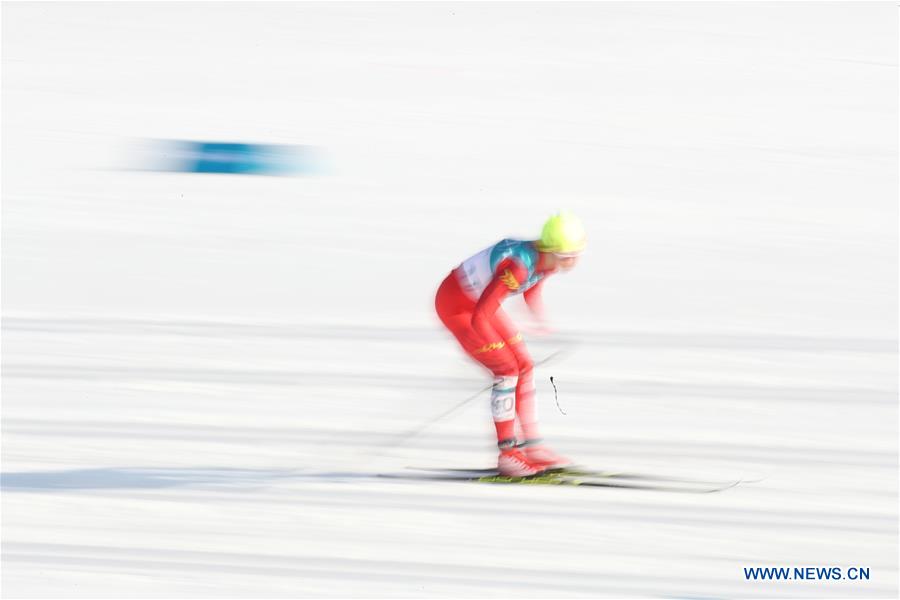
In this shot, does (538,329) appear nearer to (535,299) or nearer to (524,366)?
(535,299)

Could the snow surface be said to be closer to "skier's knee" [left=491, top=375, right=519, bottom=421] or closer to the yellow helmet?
"skier's knee" [left=491, top=375, right=519, bottom=421]

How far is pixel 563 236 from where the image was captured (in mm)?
5043

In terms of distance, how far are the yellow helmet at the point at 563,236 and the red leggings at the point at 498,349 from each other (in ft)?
1.51

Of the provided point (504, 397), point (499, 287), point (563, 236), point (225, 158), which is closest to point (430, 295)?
point (504, 397)

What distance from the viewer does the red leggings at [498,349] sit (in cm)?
527

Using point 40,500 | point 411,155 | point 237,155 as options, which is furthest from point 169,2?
point 40,500

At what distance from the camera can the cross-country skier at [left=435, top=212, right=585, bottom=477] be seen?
16.8ft

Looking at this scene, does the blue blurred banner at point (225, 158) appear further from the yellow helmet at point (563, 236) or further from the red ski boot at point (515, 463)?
the yellow helmet at point (563, 236)

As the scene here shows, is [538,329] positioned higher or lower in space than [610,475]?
higher

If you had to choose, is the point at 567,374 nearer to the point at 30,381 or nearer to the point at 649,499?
the point at 649,499

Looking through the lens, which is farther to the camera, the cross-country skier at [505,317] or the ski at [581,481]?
the ski at [581,481]

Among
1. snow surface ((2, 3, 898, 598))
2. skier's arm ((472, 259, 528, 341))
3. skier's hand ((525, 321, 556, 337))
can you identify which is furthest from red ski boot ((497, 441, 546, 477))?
skier's arm ((472, 259, 528, 341))

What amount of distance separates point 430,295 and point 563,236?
2.83 m

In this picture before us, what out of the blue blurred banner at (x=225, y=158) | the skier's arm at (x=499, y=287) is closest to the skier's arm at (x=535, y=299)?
the skier's arm at (x=499, y=287)
